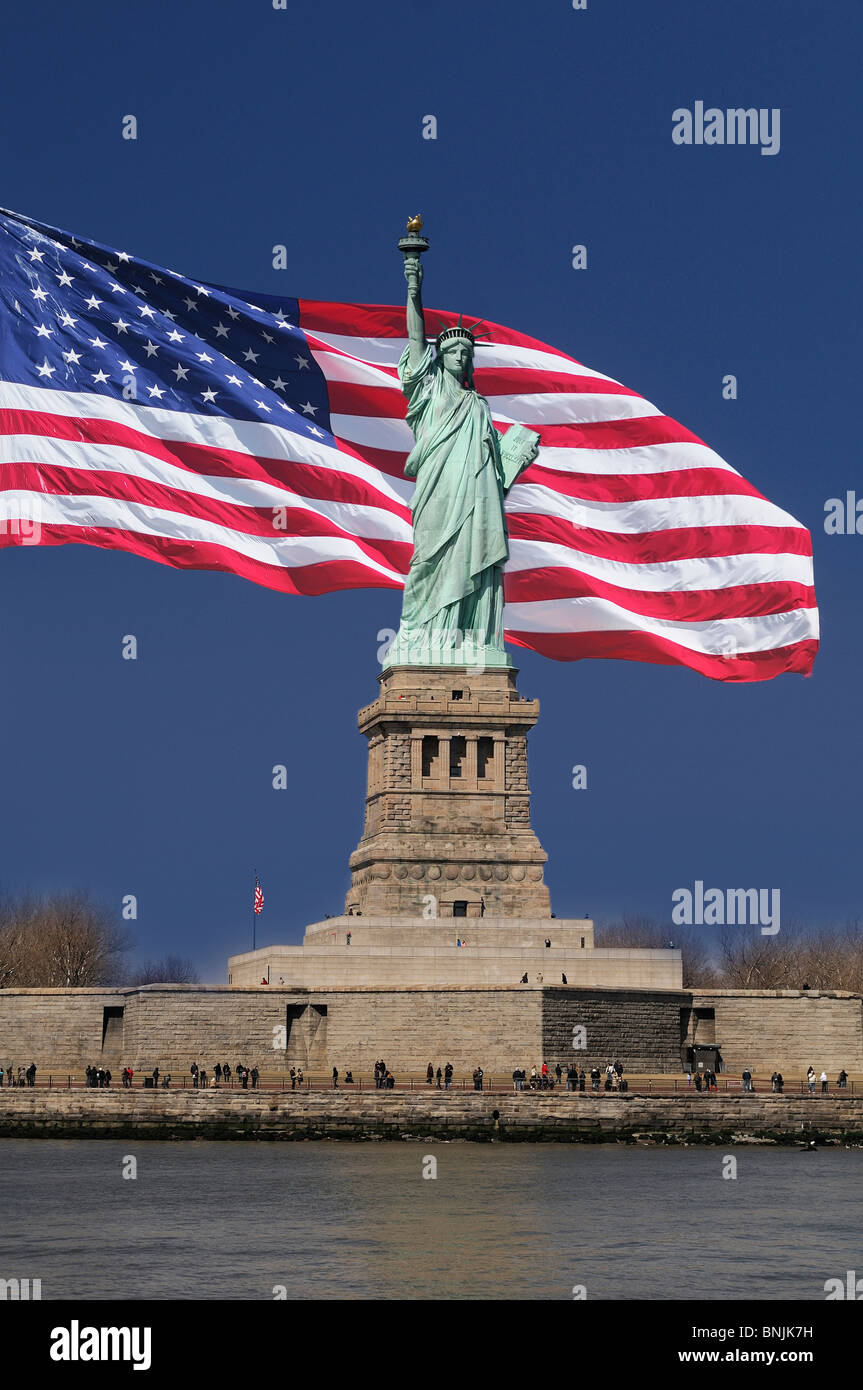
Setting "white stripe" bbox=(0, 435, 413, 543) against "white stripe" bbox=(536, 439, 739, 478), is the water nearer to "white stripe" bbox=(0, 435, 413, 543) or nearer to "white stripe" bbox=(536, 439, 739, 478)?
"white stripe" bbox=(0, 435, 413, 543)

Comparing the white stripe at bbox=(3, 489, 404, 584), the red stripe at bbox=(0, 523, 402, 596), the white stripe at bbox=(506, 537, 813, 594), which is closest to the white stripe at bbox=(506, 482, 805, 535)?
the white stripe at bbox=(506, 537, 813, 594)

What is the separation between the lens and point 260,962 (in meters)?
59.9

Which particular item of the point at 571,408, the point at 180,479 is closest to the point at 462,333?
the point at 571,408

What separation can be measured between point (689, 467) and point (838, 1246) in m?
20.7

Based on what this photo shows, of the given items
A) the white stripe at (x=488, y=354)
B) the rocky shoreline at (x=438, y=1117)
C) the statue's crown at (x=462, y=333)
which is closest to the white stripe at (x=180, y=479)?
the white stripe at (x=488, y=354)

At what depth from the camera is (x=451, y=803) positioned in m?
62.1

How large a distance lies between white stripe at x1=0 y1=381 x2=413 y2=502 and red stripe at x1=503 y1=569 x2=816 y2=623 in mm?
4904

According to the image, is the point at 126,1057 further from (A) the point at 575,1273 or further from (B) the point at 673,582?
(A) the point at 575,1273

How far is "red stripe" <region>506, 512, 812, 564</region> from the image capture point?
4881 cm

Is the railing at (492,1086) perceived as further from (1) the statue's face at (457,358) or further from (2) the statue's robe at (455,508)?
(1) the statue's face at (457,358)

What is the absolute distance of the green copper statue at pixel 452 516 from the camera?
2351 inches

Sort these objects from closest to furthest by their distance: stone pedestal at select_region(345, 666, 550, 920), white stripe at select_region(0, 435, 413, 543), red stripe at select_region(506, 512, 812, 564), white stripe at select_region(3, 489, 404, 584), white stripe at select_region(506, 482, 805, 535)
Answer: white stripe at select_region(3, 489, 404, 584) < white stripe at select_region(0, 435, 413, 543) < red stripe at select_region(506, 512, 812, 564) < white stripe at select_region(506, 482, 805, 535) < stone pedestal at select_region(345, 666, 550, 920)

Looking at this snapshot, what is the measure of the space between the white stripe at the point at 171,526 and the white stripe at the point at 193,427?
213 cm
